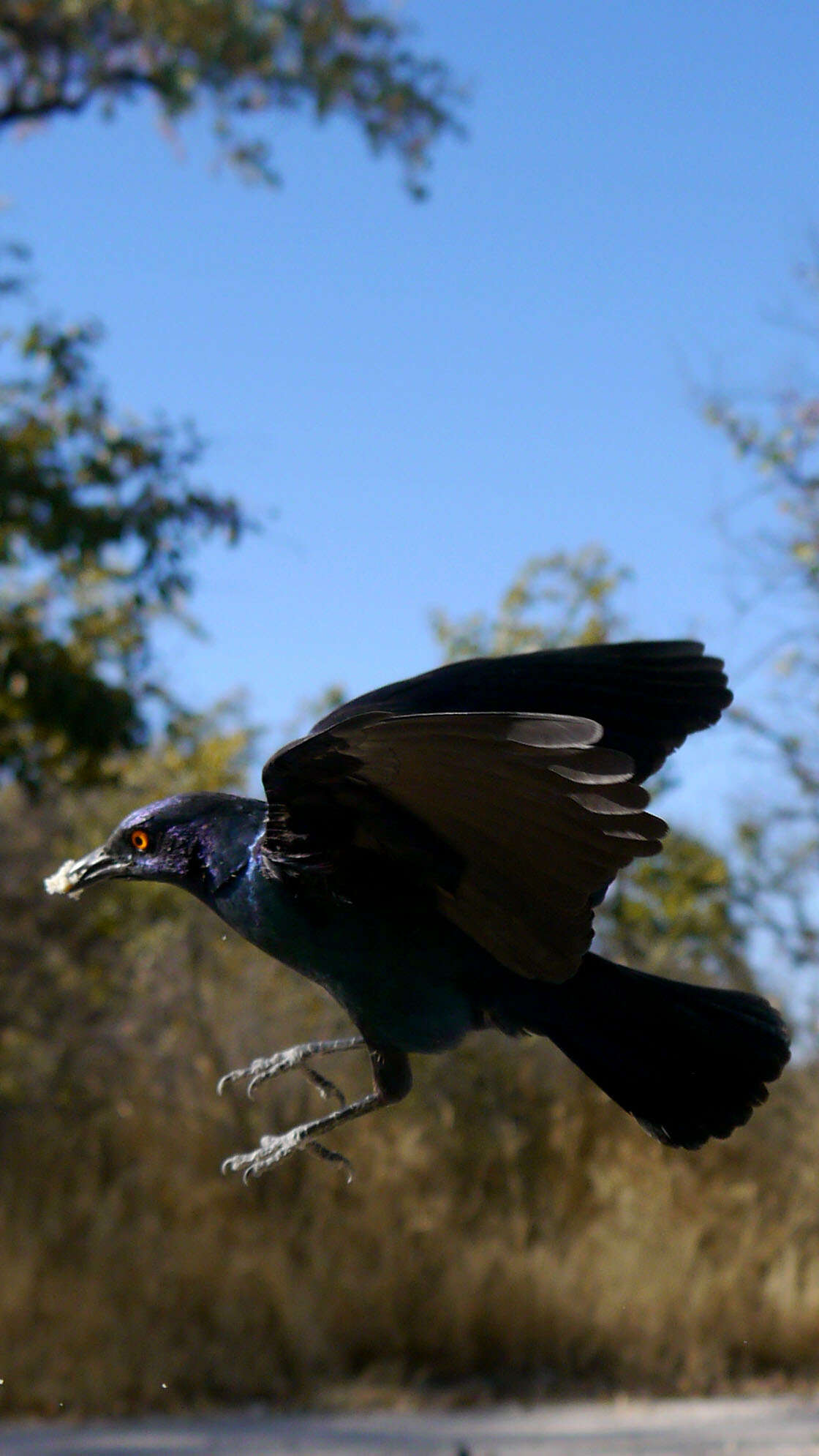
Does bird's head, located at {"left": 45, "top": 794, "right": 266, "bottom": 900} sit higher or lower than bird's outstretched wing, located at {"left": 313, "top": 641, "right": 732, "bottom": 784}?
lower

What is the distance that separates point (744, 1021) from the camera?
187 cm

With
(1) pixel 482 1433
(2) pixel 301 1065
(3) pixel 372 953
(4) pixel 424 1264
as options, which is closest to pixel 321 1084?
(2) pixel 301 1065

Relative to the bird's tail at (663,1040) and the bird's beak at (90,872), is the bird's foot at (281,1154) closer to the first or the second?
the bird's tail at (663,1040)

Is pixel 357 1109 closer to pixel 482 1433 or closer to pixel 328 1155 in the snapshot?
pixel 328 1155

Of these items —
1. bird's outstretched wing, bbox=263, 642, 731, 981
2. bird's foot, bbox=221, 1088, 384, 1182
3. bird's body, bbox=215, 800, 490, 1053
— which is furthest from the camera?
bird's foot, bbox=221, 1088, 384, 1182

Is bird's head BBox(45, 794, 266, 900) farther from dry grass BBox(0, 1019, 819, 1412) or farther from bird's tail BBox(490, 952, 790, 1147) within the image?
dry grass BBox(0, 1019, 819, 1412)

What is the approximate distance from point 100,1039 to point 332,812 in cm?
794

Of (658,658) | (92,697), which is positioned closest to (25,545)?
(92,697)

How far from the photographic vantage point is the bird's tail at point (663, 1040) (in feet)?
6.12

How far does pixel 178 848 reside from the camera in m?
1.75

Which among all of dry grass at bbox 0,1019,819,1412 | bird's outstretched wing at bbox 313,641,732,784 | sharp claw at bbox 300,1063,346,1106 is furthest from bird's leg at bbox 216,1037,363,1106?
dry grass at bbox 0,1019,819,1412

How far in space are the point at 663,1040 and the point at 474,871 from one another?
388mm

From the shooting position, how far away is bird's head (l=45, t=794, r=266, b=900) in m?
1.74

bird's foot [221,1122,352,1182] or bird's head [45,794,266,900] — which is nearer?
bird's head [45,794,266,900]
